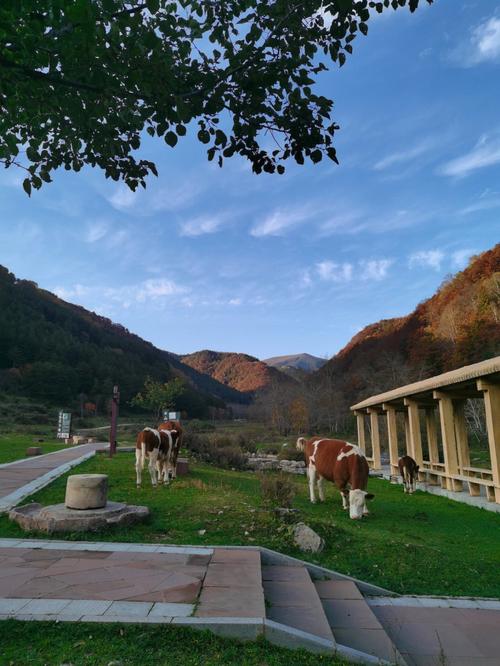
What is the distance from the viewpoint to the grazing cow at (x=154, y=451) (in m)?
10.2

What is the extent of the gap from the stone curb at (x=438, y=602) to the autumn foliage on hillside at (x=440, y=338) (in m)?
33.0

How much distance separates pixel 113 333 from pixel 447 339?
66.6m

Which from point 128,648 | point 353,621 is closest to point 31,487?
point 128,648

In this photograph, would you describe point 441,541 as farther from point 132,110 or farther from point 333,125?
point 132,110

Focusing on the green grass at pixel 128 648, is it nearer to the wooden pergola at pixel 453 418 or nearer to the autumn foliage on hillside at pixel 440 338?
the wooden pergola at pixel 453 418

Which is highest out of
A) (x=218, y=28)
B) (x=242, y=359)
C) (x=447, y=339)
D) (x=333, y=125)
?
(x=242, y=359)

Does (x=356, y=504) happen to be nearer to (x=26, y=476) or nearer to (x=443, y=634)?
(x=443, y=634)

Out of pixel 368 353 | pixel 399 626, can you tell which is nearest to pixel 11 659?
pixel 399 626

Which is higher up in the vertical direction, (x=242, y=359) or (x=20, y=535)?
(x=242, y=359)

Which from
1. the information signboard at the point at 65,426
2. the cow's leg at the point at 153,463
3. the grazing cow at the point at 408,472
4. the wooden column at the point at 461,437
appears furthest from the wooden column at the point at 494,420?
the information signboard at the point at 65,426

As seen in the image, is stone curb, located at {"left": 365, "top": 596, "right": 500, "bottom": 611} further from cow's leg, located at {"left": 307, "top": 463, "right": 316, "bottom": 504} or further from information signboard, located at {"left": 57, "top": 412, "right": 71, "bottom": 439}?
information signboard, located at {"left": 57, "top": 412, "right": 71, "bottom": 439}

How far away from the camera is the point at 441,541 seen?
24.0 feet

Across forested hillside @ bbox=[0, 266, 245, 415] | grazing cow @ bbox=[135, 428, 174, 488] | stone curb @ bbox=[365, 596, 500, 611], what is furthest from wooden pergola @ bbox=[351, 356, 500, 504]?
forested hillside @ bbox=[0, 266, 245, 415]

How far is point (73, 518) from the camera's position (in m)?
6.21
